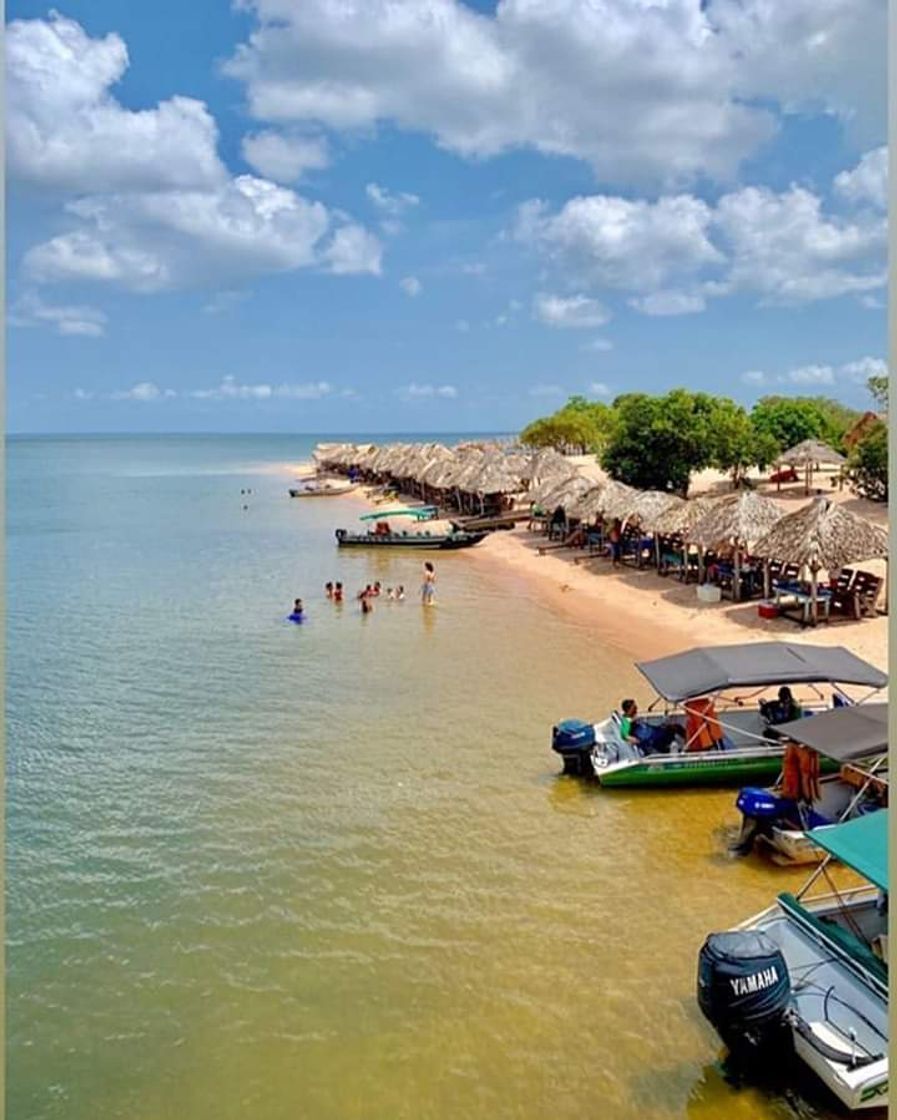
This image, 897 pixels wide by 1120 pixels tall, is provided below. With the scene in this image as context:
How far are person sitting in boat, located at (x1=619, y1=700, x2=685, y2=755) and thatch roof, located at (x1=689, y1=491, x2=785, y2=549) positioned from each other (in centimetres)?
970

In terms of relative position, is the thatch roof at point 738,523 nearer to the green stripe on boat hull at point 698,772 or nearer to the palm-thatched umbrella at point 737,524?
the palm-thatched umbrella at point 737,524

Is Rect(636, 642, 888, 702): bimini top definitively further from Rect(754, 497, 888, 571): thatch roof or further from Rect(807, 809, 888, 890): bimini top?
Rect(754, 497, 888, 571): thatch roof

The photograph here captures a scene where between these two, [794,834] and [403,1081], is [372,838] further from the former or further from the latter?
[794,834]

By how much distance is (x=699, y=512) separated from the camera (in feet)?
80.9

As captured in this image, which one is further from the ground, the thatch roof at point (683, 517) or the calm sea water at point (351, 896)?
the thatch roof at point (683, 517)

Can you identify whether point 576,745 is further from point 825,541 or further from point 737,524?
point 737,524

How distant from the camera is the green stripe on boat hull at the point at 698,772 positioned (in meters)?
12.2

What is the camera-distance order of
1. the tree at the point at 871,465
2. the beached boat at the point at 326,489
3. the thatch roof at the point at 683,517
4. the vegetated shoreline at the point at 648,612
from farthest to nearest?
1. the beached boat at the point at 326,489
2. the tree at the point at 871,465
3. the thatch roof at the point at 683,517
4. the vegetated shoreline at the point at 648,612

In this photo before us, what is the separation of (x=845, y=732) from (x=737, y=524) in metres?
12.6

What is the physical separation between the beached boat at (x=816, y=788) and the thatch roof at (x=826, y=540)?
8.99 metres

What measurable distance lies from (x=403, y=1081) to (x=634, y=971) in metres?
2.36

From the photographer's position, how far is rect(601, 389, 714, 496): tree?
3916 cm

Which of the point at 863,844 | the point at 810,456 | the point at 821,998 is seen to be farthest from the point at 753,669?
the point at 810,456

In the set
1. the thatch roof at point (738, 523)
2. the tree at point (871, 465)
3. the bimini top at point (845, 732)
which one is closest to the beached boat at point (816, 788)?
Result: the bimini top at point (845, 732)
